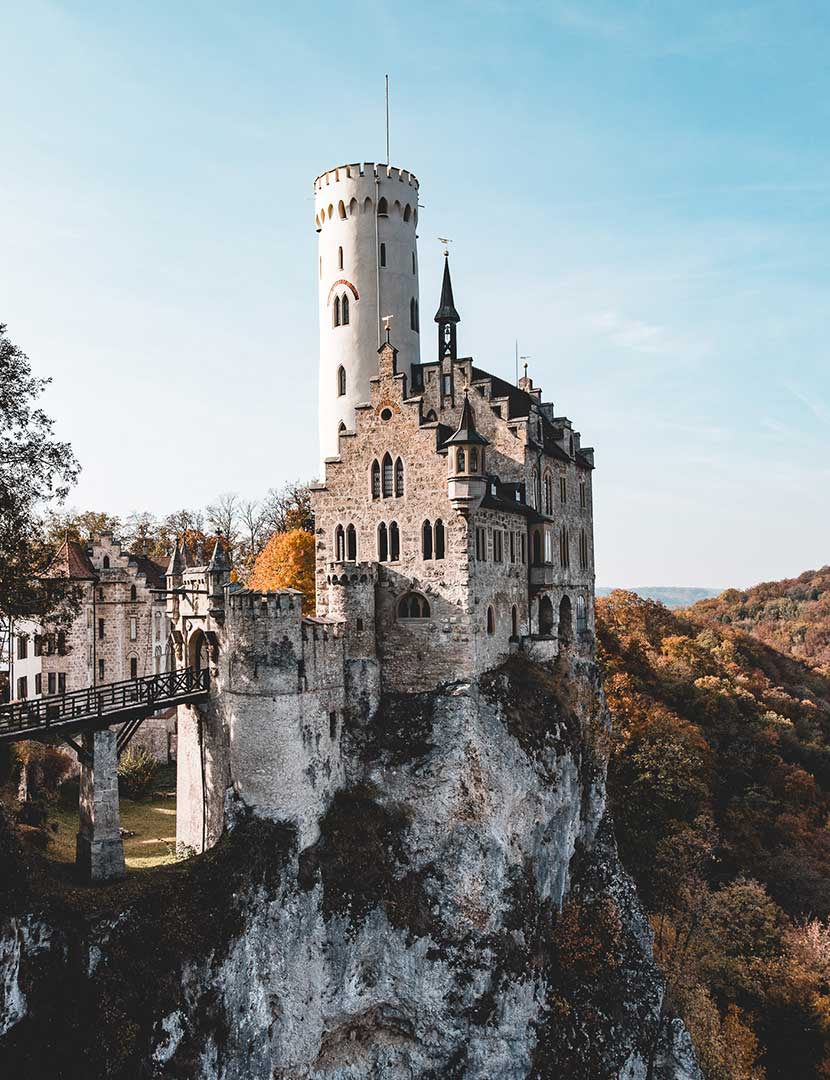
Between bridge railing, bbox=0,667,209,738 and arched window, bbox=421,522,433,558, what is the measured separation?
33.6 ft

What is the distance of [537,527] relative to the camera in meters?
41.1

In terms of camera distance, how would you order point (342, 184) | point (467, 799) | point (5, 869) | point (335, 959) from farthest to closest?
point (342, 184) → point (467, 799) → point (335, 959) → point (5, 869)

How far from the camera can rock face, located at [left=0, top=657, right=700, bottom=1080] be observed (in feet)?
80.3

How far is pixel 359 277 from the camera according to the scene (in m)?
43.5

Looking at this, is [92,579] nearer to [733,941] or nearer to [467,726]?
[467,726]

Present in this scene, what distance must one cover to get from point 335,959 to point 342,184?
36538 millimetres

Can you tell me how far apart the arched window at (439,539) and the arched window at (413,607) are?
199 cm

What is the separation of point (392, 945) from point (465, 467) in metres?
18.7

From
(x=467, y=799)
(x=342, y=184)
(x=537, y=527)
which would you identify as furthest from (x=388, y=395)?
(x=467, y=799)

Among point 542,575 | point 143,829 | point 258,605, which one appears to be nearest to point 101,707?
point 258,605

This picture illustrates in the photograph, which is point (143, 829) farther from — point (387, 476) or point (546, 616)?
point (546, 616)

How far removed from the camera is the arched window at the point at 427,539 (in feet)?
116

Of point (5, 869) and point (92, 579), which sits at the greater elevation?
point (92, 579)

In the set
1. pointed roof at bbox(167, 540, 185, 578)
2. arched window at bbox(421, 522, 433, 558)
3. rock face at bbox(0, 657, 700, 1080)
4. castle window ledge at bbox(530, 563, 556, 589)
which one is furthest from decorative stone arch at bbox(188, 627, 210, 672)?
castle window ledge at bbox(530, 563, 556, 589)
